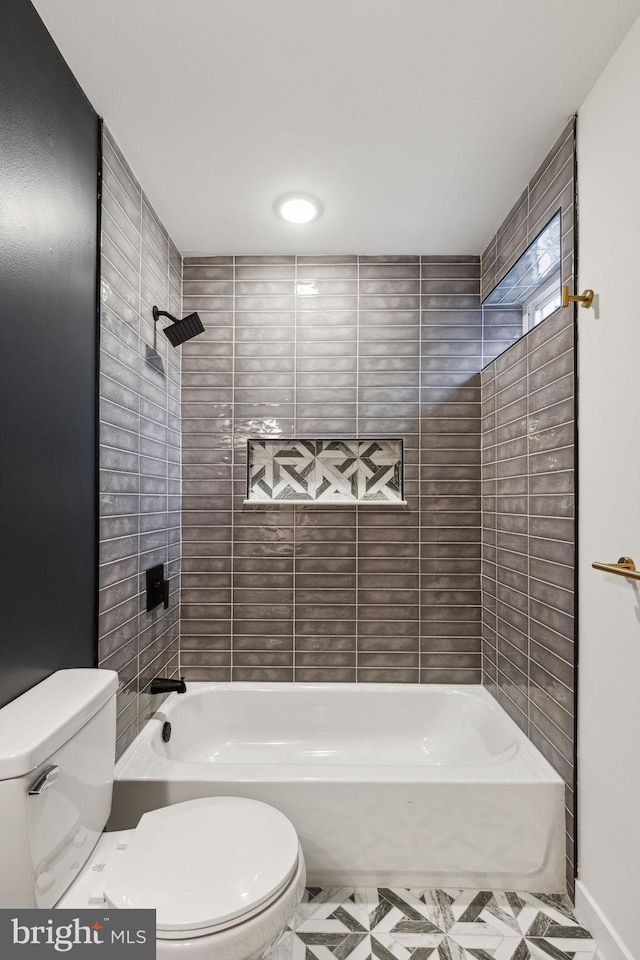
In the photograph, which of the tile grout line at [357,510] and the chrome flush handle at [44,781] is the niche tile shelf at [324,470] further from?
the chrome flush handle at [44,781]

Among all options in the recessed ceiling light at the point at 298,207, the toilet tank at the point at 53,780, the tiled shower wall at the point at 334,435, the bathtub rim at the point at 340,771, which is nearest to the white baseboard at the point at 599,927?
the bathtub rim at the point at 340,771

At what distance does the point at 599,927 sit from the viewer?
5.11 feet

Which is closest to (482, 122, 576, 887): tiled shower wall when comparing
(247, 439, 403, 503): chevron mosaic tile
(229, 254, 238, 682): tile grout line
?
(247, 439, 403, 503): chevron mosaic tile

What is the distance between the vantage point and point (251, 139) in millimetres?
1840

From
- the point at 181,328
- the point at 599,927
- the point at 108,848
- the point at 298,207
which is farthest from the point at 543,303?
the point at 108,848

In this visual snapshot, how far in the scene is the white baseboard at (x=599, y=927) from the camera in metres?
1.46

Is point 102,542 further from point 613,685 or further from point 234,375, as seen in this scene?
point 613,685

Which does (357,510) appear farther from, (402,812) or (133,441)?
(402,812)

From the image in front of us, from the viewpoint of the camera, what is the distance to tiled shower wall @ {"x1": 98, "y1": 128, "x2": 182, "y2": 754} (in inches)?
71.6

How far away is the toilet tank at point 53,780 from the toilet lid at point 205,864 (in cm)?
14

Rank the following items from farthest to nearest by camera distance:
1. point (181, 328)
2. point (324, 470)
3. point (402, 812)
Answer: point (324, 470) < point (181, 328) < point (402, 812)

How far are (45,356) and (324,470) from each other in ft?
5.48

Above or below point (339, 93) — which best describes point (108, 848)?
below

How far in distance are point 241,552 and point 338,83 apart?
Result: 1956 millimetres
